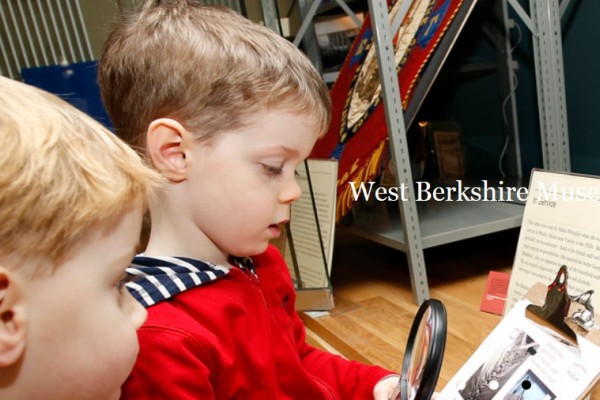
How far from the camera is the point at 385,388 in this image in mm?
725

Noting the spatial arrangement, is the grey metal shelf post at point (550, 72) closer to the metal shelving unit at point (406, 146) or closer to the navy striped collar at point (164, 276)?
the metal shelving unit at point (406, 146)

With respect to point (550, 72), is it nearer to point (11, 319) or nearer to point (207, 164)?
point (207, 164)

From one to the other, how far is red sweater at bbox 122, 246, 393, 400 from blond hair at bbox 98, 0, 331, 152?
0.66 feet

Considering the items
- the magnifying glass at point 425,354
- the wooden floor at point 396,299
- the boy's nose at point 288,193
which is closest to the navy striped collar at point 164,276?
the boy's nose at point 288,193

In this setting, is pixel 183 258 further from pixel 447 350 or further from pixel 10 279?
pixel 447 350

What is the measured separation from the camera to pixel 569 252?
783 mm

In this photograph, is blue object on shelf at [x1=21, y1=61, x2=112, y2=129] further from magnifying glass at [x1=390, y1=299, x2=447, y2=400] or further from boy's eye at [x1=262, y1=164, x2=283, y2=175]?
magnifying glass at [x1=390, y1=299, x2=447, y2=400]

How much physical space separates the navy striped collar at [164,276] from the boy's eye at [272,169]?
0.14 m

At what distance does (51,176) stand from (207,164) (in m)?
0.25

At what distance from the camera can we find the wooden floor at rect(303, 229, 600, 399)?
99 centimetres

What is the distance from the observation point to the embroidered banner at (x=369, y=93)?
110 cm

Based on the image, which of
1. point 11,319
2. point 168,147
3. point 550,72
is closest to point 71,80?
point 168,147

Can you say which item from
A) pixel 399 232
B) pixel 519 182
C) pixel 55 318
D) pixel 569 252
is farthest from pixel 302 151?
pixel 519 182

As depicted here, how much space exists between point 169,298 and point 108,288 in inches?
7.0
